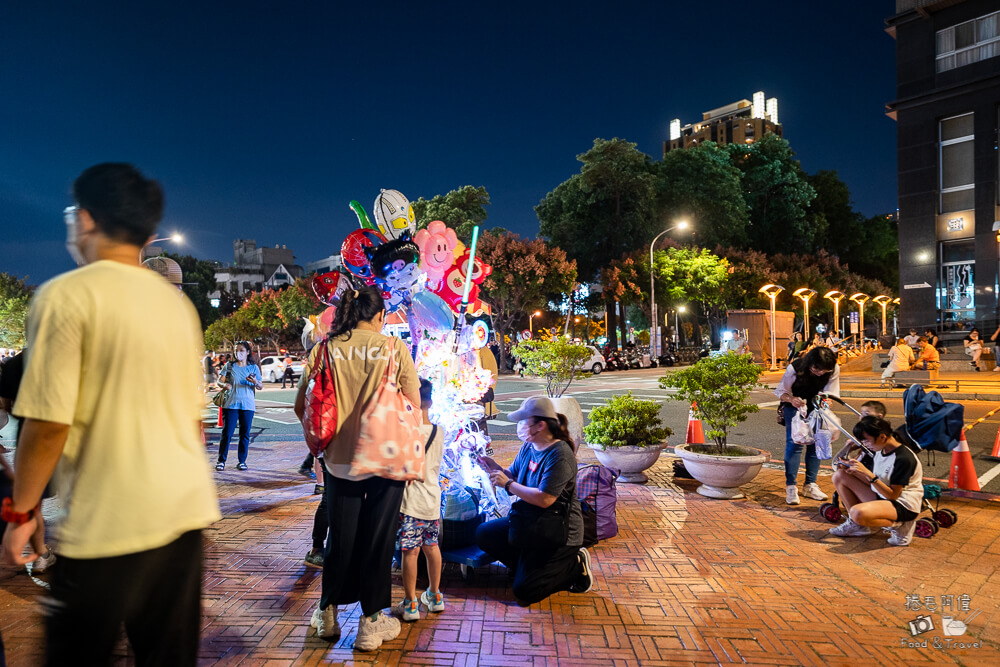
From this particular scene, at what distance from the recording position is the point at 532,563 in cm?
366

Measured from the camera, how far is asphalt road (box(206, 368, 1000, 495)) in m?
7.62

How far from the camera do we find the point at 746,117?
110 metres

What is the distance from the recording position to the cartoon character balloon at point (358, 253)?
4.24 metres

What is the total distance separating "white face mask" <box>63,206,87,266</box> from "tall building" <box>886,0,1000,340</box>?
91.2 feet

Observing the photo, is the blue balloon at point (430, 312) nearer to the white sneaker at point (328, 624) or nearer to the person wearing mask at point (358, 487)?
the person wearing mask at point (358, 487)

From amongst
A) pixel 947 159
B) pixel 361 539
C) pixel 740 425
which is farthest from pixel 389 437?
pixel 947 159

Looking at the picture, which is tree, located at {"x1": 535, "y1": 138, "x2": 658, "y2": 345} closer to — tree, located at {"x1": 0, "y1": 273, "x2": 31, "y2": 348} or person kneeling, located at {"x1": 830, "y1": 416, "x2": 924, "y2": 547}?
person kneeling, located at {"x1": 830, "y1": 416, "x2": 924, "y2": 547}

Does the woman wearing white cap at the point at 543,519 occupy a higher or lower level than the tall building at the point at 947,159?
lower

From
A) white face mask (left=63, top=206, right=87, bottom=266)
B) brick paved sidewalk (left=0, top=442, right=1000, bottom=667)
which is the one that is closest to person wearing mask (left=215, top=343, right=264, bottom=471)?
brick paved sidewalk (left=0, top=442, right=1000, bottom=667)

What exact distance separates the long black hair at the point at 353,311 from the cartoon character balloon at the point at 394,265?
1.02m

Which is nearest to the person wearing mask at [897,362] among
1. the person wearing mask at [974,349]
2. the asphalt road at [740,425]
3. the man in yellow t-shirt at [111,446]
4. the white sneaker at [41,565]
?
the asphalt road at [740,425]

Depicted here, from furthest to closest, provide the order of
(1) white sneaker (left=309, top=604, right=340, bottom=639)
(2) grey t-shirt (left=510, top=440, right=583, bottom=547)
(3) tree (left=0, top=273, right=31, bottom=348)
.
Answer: (3) tree (left=0, top=273, right=31, bottom=348)
(2) grey t-shirt (left=510, top=440, right=583, bottom=547)
(1) white sneaker (left=309, top=604, right=340, bottom=639)

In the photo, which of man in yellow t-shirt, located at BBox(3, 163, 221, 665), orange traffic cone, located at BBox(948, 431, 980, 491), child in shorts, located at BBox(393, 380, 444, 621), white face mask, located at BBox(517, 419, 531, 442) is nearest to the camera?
man in yellow t-shirt, located at BBox(3, 163, 221, 665)

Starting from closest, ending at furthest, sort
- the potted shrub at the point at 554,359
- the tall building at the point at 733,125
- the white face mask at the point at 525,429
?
the white face mask at the point at 525,429 → the potted shrub at the point at 554,359 → the tall building at the point at 733,125
